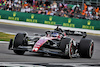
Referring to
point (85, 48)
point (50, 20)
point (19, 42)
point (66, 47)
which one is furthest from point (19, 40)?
point (50, 20)

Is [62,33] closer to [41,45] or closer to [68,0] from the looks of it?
[41,45]

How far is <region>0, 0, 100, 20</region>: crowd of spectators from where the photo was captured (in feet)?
97.9

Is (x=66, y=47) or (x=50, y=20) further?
(x=50, y=20)

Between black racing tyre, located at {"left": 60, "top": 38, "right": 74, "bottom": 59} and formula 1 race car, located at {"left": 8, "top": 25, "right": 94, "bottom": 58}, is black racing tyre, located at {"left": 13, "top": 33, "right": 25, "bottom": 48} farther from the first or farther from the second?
black racing tyre, located at {"left": 60, "top": 38, "right": 74, "bottom": 59}

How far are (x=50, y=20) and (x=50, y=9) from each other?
1358mm

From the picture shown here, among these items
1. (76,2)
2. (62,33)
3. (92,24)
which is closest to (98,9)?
(92,24)

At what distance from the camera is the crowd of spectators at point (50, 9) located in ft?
97.9

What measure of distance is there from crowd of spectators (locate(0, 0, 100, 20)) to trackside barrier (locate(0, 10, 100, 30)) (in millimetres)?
531

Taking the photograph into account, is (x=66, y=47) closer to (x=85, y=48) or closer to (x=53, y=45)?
(x=53, y=45)

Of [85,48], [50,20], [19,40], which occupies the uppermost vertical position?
[19,40]

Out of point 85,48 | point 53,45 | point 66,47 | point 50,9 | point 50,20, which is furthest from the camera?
point 50,9

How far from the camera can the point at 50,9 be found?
31875 millimetres

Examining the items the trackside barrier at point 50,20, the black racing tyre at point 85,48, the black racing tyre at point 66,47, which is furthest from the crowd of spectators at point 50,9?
the black racing tyre at point 66,47

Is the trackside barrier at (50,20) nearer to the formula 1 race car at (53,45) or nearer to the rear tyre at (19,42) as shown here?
the formula 1 race car at (53,45)
